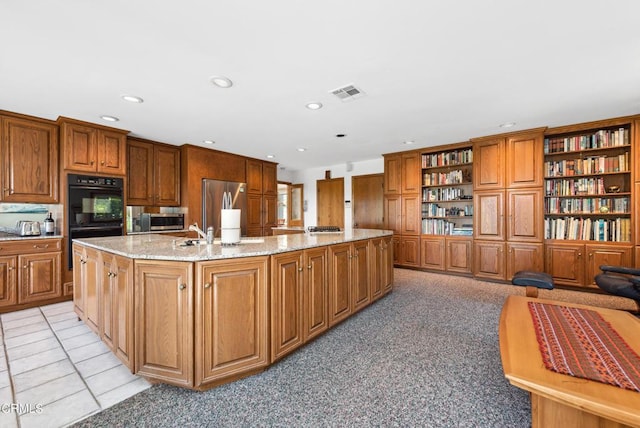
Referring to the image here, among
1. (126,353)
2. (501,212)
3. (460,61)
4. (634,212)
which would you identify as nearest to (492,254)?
(501,212)

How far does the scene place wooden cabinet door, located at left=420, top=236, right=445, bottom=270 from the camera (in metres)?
4.99

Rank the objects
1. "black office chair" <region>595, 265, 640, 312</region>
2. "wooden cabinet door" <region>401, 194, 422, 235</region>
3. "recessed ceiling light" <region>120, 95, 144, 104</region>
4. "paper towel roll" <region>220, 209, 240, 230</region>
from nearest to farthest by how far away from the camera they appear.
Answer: "paper towel roll" <region>220, 209, 240, 230</region>
"black office chair" <region>595, 265, 640, 312</region>
"recessed ceiling light" <region>120, 95, 144, 104</region>
"wooden cabinet door" <region>401, 194, 422, 235</region>

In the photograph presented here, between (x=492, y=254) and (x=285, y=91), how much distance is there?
405 cm

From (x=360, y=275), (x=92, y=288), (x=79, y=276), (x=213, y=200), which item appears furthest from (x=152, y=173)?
(x=360, y=275)

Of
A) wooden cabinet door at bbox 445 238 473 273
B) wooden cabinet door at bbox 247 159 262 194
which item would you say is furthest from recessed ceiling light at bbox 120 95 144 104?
wooden cabinet door at bbox 445 238 473 273

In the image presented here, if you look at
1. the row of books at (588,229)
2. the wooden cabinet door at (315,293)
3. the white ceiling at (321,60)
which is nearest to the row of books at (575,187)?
the row of books at (588,229)

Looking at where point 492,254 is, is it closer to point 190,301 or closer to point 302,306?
point 302,306

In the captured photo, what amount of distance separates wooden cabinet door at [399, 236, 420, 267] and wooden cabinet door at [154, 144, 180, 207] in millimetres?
4338

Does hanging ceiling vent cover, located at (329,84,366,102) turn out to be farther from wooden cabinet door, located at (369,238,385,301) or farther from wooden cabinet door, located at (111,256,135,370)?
wooden cabinet door, located at (111,256,135,370)

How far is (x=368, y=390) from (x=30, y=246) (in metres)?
4.13

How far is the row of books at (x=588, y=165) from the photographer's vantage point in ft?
12.0

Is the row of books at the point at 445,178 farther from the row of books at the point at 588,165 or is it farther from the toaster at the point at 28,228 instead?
the toaster at the point at 28,228

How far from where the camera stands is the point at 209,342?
1707 mm

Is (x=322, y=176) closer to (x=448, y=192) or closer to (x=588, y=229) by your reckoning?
(x=448, y=192)
